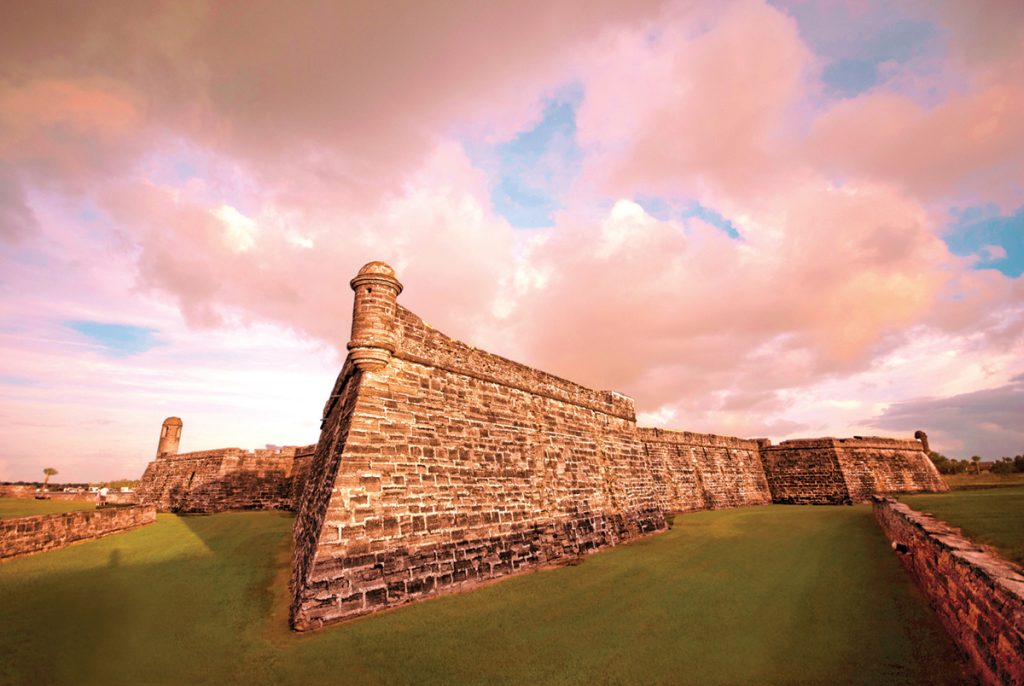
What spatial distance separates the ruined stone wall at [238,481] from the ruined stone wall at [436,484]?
979 cm

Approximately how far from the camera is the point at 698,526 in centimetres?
1522

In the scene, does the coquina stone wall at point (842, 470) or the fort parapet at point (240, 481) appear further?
the coquina stone wall at point (842, 470)

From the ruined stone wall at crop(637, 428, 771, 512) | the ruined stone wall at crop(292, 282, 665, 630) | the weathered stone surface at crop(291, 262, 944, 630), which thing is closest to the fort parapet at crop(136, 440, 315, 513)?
the ruined stone wall at crop(292, 282, 665, 630)

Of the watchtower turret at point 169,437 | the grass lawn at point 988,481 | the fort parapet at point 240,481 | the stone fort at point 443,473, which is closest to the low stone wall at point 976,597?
the stone fort at point 443,473

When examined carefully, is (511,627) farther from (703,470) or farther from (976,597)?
(703,470)

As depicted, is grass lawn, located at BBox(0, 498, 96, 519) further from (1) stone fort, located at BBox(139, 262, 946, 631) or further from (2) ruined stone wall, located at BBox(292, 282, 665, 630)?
(2) ruined stone wall, located at BBox(292, 282, 665, 630)

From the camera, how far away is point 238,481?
20.8m

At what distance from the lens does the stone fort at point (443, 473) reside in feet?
23.5

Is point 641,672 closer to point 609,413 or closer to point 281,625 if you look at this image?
point 281,625

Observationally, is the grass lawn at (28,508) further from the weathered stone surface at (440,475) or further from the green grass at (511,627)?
the weathered stone surface at (440,475)

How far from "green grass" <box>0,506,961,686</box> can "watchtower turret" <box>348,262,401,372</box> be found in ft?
15.4

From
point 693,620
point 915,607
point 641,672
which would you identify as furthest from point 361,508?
point 915,607

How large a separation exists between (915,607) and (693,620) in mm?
3433

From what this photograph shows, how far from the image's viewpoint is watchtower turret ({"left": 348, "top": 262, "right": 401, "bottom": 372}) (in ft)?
27.5
